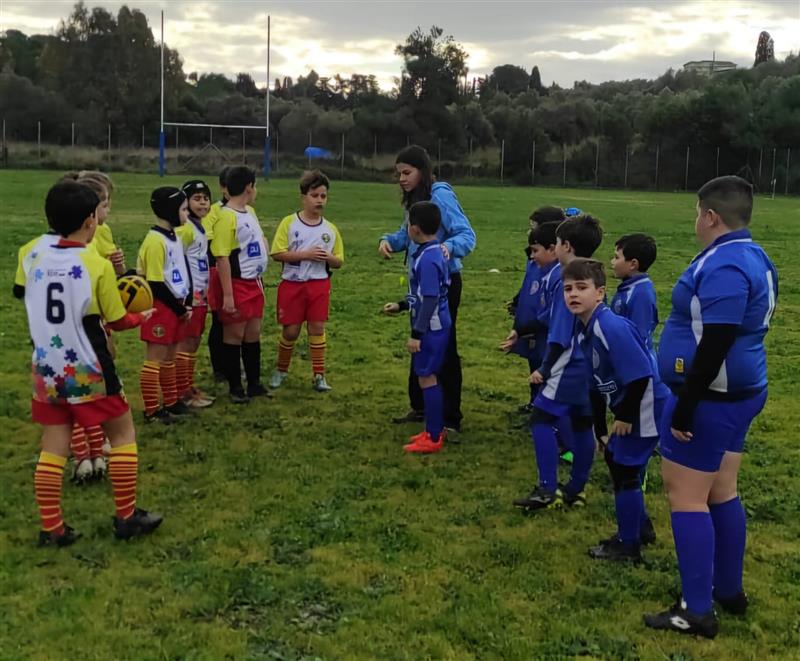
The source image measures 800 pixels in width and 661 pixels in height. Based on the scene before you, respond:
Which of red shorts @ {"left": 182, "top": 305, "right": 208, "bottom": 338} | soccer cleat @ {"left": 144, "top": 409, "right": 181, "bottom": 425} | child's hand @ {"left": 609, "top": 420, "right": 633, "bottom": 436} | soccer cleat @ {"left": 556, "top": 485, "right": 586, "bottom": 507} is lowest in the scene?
soccer cleat @ {"left": 556, "top": 485, "right": 586, "bottom": 507}

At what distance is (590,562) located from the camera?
14.6ft

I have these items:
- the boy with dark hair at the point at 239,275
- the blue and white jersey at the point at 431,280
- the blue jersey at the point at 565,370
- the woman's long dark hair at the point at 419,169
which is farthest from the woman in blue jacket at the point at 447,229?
the blue jersey at the point at 565,370

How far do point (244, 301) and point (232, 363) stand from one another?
61 cm

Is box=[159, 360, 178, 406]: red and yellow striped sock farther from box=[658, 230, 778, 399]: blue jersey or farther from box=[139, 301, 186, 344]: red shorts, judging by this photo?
box=[658, 230, 778, 399]: blue jersey

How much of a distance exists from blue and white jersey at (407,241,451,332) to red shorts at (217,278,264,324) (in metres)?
1.64

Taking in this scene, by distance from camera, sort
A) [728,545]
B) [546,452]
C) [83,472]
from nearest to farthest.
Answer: [728,545] < [546,452] < [83,472]

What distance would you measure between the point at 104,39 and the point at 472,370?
67610 millimetres

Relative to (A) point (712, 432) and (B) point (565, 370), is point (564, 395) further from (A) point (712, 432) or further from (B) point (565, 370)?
(A) point (712, 432)

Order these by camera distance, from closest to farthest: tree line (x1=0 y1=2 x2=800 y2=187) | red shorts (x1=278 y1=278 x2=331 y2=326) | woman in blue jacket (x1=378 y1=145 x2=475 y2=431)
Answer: woman in blue jacket (x1=378 y1=145 x2=475 y2=431), red shorts (x1=278 y1=278 x2=331 y2=326), tree line (x1=0 y1=2 x2=800 y2=187)

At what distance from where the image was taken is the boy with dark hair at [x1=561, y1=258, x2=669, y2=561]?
4.08 metres

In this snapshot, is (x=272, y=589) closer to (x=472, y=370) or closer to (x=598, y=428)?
(x=598, y=428)

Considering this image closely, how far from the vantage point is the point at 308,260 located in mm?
7340

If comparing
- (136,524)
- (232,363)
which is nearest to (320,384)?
(232,363)

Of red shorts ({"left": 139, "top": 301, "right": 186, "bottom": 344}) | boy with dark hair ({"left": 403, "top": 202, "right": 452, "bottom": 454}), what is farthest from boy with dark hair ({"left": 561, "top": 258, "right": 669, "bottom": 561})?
red shorts ({"left": 139, "top": 301, "right": 186, "bottom": 344})
